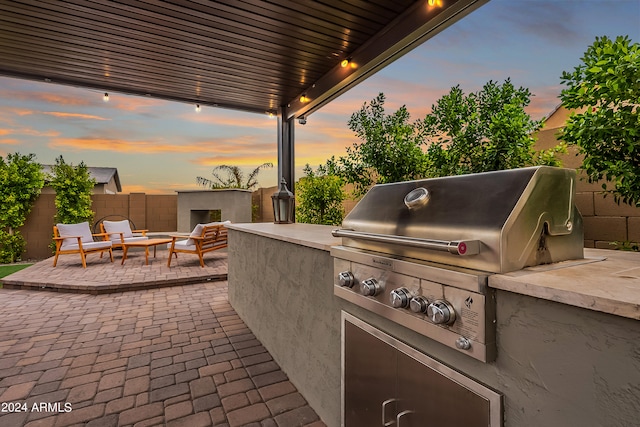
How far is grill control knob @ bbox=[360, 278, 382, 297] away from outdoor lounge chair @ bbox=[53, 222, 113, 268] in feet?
20.3

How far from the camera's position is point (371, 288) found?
1.26 meters

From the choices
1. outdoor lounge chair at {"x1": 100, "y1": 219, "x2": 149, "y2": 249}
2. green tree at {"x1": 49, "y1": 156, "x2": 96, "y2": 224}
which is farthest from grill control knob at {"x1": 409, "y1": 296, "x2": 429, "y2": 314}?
green tree at {"x1": 49, "y1": 156, "x2": 96, "y2": 224}

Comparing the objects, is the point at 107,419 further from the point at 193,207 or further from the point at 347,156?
the point at 193,207

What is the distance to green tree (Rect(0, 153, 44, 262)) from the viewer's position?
24.1ft

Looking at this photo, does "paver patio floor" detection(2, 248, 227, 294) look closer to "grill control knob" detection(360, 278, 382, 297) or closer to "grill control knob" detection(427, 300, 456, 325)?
"grill control knob" detection(360, 278, 382, 297)

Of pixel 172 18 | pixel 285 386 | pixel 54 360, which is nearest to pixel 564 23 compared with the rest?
pixel 172 18

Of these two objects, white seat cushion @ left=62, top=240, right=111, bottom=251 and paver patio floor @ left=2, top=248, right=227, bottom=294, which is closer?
paver patio floor @ left=2, top=248, right=227, bottom=294

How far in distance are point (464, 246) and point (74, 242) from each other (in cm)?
741

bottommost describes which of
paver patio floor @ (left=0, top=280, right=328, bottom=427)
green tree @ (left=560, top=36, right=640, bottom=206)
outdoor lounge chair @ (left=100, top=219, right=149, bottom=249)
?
paver patio floor @ (left=0, top=280, right=328, bottom=427)

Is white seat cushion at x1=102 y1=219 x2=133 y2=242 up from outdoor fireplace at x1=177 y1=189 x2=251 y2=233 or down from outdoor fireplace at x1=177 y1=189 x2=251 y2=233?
down

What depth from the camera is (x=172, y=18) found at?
291 centimetres

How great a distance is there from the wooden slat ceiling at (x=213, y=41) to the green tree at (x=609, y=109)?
1164 millimetres

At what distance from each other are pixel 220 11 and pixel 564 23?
3207 millimetres

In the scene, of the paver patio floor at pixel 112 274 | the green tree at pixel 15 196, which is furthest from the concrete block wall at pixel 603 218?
the green tree at pixel 15 196
